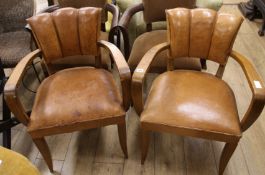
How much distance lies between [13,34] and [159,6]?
1.19m

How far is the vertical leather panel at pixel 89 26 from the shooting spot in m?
1.38

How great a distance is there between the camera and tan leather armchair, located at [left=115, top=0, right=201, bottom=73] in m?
1.50

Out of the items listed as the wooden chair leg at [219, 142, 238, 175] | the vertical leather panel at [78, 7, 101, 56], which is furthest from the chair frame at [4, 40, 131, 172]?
the wooden chair leg at [219, 142, 238, 175]

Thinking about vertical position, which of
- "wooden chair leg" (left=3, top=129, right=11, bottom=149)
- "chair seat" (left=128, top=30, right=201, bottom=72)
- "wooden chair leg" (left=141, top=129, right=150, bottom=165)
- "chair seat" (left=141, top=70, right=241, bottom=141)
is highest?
"chair seat" (left=128, top=30, right=201, bottom=72)

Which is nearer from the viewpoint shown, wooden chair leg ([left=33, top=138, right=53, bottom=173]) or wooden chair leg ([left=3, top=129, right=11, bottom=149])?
wooden chair leg ([left=33, top=138, right=53, bottom=173])

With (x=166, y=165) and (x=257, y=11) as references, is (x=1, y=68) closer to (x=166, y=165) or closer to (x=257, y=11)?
(x=166, y=165)

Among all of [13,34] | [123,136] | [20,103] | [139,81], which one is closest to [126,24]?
[139,81]

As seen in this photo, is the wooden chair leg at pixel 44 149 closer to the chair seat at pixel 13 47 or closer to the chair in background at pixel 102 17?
the chair in background at pixel 102 17

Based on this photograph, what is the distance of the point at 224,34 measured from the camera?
49.8 inches

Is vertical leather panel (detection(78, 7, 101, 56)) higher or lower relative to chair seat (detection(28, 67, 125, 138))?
higher

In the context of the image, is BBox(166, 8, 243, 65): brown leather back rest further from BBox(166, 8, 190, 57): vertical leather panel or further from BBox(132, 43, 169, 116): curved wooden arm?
BBox(132, 43, 169, 116): curved wooden arm

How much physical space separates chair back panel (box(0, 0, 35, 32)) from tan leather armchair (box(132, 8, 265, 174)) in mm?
1213

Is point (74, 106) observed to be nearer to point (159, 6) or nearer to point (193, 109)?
point (193, 109)

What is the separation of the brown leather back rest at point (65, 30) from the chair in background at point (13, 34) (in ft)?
1.29
